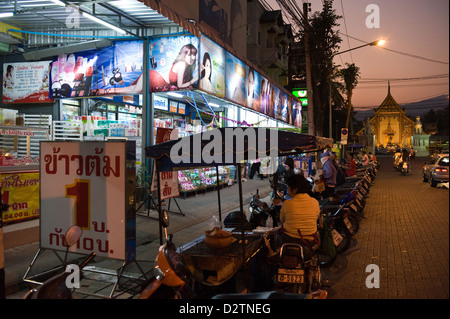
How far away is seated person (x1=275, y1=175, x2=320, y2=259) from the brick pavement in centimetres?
97

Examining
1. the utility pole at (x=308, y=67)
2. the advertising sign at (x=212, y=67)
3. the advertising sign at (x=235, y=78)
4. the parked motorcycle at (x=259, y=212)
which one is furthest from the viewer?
the utility pole at (x=308, y=67)

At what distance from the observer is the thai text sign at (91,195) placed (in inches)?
185

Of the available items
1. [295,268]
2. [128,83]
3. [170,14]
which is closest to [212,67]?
[128,83]

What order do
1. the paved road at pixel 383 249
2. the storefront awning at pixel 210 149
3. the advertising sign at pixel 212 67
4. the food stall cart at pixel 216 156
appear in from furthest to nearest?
the advertising sign at pixel 212 67, the paved road at pixel 383 249, the storefront awning at pixel 210 149, the food stall cart at pixel 216 156

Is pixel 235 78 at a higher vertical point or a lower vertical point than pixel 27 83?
higher

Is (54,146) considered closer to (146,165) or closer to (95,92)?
(146,165)

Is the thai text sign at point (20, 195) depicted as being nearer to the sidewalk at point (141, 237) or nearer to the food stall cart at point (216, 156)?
the sidewalk at point (141, 237)

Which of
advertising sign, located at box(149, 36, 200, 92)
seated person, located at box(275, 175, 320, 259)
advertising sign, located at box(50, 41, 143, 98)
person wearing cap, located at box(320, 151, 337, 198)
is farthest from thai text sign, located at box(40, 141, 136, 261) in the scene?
person wearing cap, located at box(320, 151, 337, 198)

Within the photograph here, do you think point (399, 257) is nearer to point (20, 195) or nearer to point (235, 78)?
point (20, 195)

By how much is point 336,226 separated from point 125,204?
4608mm

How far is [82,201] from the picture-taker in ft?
16.2

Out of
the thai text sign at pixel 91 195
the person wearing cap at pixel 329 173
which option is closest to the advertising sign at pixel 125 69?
the person wearing cap at pixel 329 173

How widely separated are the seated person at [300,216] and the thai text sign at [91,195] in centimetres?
218

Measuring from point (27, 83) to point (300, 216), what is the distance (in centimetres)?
1078
